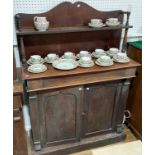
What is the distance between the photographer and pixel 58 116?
1621 mm

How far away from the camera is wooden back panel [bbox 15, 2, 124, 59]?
1540 millimetres

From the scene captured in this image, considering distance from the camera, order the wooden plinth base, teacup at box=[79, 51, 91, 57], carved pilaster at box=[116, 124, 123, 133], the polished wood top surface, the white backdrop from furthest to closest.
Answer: carved pilaster at box=[116, 124, 123, 133]
the wooden plinth base
teacup at box=[79, 51, 91, 57]
the white backdrop
the polished wood top surface

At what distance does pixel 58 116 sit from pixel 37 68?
455 mm

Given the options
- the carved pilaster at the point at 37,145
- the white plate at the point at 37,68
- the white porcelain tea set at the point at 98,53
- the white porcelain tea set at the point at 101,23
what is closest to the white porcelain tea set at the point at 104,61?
the white porcelain tea set at the point at 98,53

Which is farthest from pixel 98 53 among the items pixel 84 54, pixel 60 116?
pixel 60 116

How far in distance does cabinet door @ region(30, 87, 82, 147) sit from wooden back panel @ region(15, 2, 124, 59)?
381 mm

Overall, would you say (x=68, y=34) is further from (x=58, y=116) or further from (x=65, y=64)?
(x=58, y=116)

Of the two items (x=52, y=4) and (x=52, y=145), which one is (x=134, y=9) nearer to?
(x=52, y=4)

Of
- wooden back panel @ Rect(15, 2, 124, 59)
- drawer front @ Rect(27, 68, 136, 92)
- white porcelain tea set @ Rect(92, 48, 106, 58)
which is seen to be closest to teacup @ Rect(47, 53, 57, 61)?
wooden back panel @ Rect(15, 2, 124, 59)

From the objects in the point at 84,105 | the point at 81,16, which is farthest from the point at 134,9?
the point at 84,105

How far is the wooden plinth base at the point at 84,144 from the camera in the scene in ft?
5.72

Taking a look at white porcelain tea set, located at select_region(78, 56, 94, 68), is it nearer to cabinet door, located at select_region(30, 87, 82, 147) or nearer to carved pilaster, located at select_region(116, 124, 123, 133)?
cabinet door, located at select_region(30, 87, 82, 147)

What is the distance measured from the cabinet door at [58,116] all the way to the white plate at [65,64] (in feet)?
0.60
